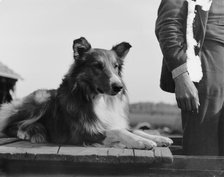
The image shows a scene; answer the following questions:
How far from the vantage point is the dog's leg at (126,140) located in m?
2.50

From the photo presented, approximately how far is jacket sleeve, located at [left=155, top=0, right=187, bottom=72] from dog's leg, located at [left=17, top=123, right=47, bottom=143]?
3.32 ft

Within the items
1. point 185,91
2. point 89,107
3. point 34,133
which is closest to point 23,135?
point 34,133

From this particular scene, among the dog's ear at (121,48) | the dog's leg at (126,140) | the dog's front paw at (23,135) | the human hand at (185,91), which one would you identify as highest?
the dog's ear at (121,48)

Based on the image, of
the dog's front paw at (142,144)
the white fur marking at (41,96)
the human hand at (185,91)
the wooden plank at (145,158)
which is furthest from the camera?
the white fur marking at (41,96)

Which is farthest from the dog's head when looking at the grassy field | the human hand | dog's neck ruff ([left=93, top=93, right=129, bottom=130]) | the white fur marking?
the grassy field

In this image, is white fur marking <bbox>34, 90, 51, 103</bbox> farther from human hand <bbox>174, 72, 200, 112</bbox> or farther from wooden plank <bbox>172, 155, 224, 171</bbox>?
wooden plank <bbox>172, 155, 224, 171</bbox>

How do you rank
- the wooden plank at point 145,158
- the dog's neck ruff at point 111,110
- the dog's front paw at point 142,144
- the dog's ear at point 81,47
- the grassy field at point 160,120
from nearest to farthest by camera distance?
1. the wooden plank at point 145,158
2. the dog's front paw at point 142,144
3. the dog's ear at point 81,47
4. the dog's neck ruff at point 111,110
5. the grassy field at point 160,120

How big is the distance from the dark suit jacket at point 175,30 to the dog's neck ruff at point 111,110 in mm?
439

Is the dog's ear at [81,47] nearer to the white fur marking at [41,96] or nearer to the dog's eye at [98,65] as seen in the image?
the dog's eye at [98,65]

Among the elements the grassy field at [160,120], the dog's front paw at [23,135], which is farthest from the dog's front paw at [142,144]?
the grassy field at [160,120]

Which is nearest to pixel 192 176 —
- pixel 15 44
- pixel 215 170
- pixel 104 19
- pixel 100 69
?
pixel 215 170

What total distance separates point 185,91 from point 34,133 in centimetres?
110

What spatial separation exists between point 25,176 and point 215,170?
1029mm

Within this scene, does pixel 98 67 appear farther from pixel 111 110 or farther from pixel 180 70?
pixel 180 70
